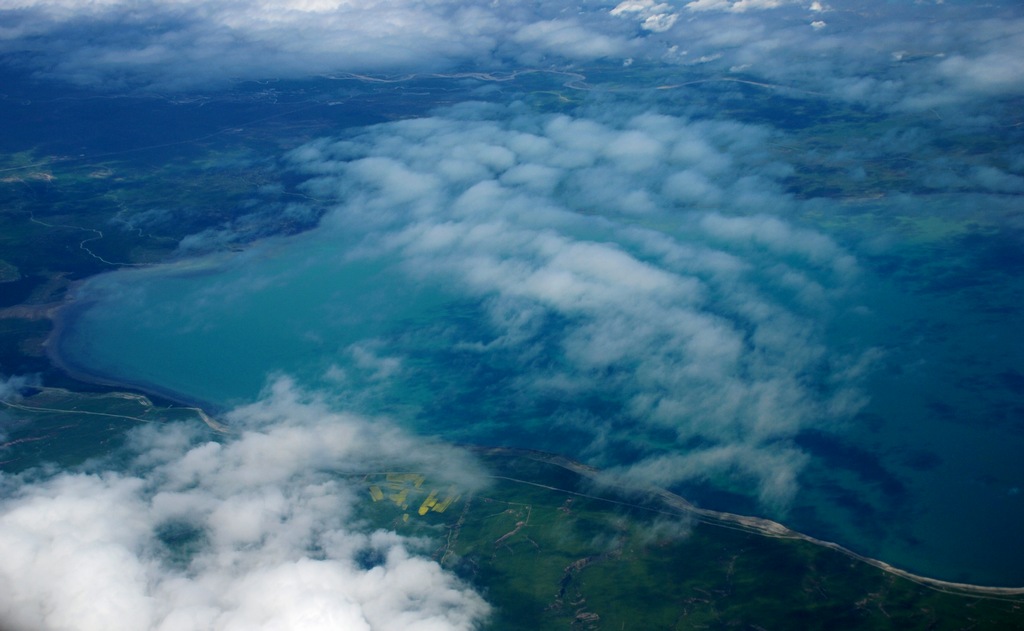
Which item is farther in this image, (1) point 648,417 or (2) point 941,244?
(2) point 941,244

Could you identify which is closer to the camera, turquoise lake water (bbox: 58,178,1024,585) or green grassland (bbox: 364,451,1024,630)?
green grassland (bbox: 364,451,1024,630)

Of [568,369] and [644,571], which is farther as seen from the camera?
[568,369]

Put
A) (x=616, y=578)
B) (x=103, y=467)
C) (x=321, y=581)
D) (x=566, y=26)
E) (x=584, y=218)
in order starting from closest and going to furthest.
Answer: (x=321, y=581), (x=616, y=578), (x=103, y=467), (x=584, y=218), (x=566, y=26)

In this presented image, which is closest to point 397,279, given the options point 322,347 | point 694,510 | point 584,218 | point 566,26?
point 322,347

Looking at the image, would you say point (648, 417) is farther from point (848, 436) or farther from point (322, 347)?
point (322, 347)

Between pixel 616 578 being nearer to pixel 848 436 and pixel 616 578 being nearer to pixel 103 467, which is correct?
pixel 848 436

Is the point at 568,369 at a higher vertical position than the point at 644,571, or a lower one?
higher

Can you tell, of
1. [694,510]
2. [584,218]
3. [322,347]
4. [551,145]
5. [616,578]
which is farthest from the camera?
[551,145]

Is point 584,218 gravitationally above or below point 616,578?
above

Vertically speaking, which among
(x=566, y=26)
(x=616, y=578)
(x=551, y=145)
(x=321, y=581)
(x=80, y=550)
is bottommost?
(x=616, y=578)

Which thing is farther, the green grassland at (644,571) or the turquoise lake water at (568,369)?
the turquoise lake water at (568,369)
